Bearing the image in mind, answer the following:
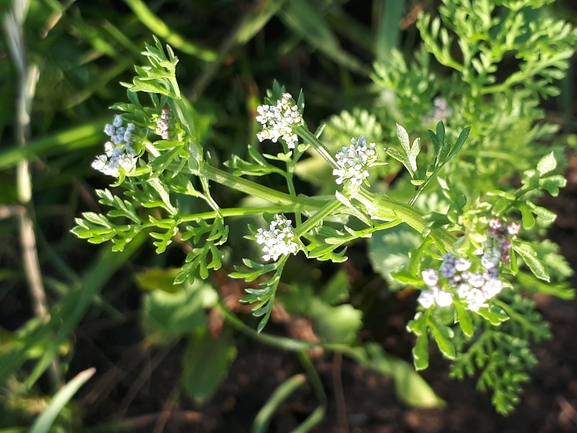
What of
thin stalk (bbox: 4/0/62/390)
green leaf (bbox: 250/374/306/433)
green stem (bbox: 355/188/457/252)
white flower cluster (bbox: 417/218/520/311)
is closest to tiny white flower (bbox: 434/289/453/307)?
white flower cluster (bbox: 417/218/520/311)

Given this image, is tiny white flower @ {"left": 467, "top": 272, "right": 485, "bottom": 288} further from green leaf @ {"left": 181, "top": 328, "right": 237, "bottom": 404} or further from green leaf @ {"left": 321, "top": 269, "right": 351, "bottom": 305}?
green leaf @ {"left": 181, "top": 328, "right": 237, "bottom": 404}

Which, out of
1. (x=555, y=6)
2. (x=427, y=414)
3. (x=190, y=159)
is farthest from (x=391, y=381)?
(x=555, y=6)

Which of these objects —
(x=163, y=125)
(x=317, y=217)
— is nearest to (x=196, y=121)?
(x=163, y=125)

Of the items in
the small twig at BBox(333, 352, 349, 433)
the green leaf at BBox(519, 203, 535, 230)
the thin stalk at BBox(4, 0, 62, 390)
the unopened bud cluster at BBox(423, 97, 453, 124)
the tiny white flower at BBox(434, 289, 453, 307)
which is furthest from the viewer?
the small twig at BBox(333, 352, 349, 433)

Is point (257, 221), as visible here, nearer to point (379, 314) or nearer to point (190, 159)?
point (379, 314)

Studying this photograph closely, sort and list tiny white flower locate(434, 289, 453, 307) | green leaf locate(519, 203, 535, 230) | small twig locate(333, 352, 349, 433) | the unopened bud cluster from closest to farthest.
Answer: tiny white flower locate(434, 289, 453, 307)
green leaf locate(519, 203, 535, 230)
the unopened bud cluster
small twig locate(333, 352, 349, 433)

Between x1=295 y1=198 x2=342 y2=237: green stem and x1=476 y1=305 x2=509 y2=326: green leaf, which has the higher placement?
x1=295 y1=198 x2=342 y2=237: green stem

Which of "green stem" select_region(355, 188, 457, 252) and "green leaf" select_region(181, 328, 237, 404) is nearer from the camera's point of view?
"green stem" select_region(355, 188, 457, 252)

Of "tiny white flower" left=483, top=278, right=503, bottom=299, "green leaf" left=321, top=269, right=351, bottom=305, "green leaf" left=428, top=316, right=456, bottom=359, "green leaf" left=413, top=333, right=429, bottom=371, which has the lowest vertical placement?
"green leaf" left=321, top=269, right=351, bottom=305
